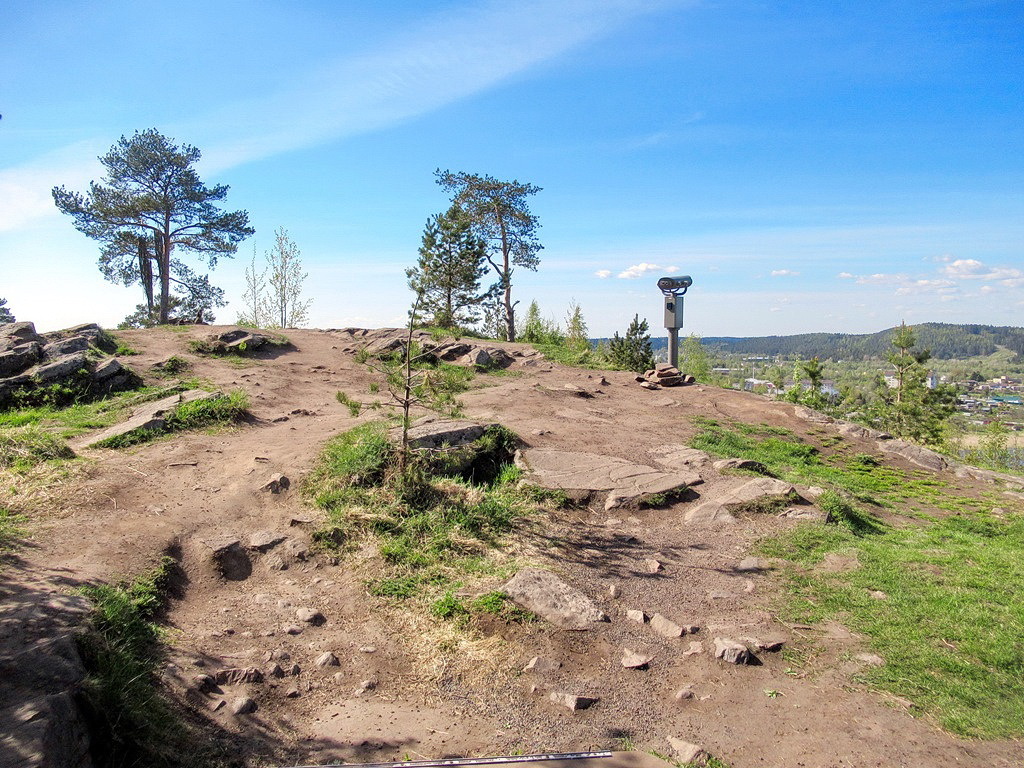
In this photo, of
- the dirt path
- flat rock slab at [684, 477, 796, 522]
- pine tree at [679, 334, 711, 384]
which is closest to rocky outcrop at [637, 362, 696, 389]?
flat rock slab at [684, 477, 796, 522]

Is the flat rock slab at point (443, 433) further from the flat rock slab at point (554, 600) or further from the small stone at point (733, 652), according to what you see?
the small stone at point (733, 652)

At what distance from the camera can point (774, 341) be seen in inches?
6969

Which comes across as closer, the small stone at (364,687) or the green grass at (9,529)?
the small stone at (364,687)

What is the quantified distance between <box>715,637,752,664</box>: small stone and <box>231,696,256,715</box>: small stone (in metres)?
2.78

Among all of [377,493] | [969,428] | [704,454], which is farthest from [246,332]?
[969,428]

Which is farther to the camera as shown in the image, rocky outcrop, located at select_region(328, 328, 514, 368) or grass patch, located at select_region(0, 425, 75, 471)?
rocky outcrop, located at select_region(328, 328, 514, 368)

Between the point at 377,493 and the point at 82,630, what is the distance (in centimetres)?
268

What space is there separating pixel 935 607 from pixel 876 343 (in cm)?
19947

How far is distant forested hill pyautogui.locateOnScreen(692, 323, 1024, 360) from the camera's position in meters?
145

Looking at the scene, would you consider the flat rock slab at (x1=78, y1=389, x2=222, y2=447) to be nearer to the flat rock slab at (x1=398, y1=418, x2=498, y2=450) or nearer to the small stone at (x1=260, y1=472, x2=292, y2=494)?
the small stone at (x1=260, y1=472, x2=292, y2=494)

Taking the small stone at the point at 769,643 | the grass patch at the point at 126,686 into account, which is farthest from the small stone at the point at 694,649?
the grass patch at the point at 126,686

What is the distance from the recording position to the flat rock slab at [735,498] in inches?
234

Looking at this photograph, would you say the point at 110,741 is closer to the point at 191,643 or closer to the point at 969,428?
the point at 191,643

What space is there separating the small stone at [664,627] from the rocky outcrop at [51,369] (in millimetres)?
8693
